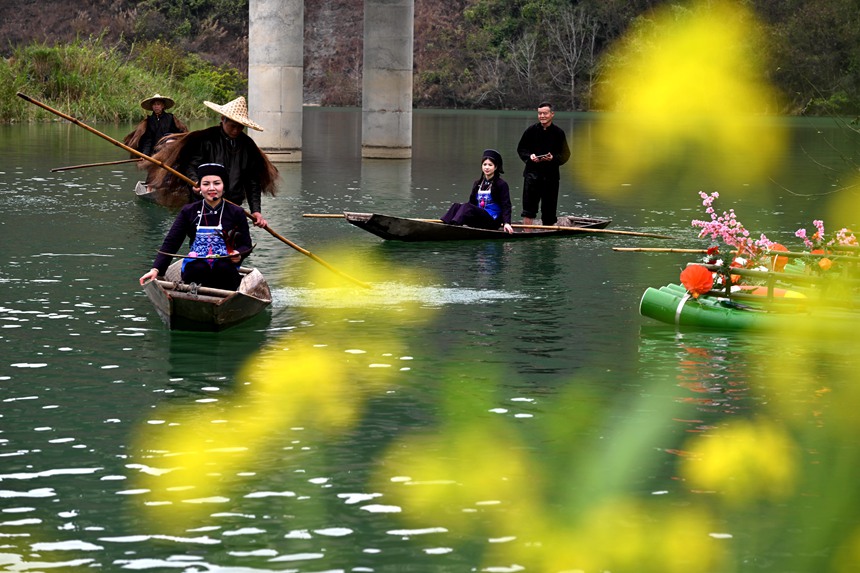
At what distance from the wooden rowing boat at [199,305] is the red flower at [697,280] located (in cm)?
381

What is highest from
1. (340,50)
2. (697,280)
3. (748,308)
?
(340,50)

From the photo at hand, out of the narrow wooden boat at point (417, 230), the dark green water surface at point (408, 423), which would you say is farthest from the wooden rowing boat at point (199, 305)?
the narrow wooden boat at point (417, 230)

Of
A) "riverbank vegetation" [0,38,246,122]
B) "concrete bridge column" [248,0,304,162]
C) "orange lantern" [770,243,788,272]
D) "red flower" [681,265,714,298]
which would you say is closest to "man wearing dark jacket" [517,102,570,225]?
"orange lantern" [770,243,788,272]

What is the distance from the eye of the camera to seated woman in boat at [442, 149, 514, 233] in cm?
2055

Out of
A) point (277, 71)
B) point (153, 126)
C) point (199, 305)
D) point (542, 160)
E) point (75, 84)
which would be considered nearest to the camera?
point (199, 305)

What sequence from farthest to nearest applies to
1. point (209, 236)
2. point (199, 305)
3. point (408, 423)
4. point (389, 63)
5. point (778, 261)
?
1. point (389, 63)
2. point (778, 261)
3. point (209, 236)
4. point (199, 305)
5. point (408, 423)

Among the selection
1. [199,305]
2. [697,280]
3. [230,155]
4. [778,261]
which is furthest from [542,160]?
[199,305]

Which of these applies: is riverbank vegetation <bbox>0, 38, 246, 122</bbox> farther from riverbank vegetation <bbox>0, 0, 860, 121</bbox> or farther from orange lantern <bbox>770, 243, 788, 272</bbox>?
orange lantern <bbox>770, 243, 788, 272</bbox>

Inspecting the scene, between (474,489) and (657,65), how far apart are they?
2867mm

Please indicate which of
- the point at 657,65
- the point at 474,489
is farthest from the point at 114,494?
the point at 657,65

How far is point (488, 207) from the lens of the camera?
20.9 m

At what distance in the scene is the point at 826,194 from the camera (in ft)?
101

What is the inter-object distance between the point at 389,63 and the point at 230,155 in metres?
26.8

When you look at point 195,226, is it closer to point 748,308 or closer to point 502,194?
point 748,308
